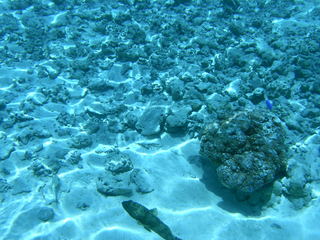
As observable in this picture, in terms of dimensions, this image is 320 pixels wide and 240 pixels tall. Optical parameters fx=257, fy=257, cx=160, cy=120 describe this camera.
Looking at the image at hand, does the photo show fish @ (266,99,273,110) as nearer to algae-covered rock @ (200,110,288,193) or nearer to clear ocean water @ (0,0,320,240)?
clear ocean water @ (0,0,320,240)

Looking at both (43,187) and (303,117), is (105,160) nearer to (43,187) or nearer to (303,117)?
(43,187)

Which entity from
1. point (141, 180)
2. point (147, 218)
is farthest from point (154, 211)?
point (141, 180)

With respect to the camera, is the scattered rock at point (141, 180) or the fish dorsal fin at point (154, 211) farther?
the scattered rock at point (141, 180)

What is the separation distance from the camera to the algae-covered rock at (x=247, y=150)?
3.71 m

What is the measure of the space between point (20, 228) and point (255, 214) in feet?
11.8

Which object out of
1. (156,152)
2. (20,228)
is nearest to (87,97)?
(156,152)

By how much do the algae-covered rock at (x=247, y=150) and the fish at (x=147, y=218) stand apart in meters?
1.09

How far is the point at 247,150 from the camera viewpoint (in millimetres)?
3906

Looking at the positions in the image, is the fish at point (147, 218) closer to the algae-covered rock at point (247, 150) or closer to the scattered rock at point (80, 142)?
the algae-covered rock at point (247, 150)

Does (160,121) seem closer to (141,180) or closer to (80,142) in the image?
(141,180)

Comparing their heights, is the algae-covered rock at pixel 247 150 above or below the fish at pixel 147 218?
above

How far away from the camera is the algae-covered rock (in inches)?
146

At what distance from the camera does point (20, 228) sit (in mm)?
3889

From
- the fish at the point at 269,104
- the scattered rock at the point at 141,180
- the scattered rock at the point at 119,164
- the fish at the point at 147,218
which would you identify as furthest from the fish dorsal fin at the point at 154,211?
the fish at the point at 269,104
